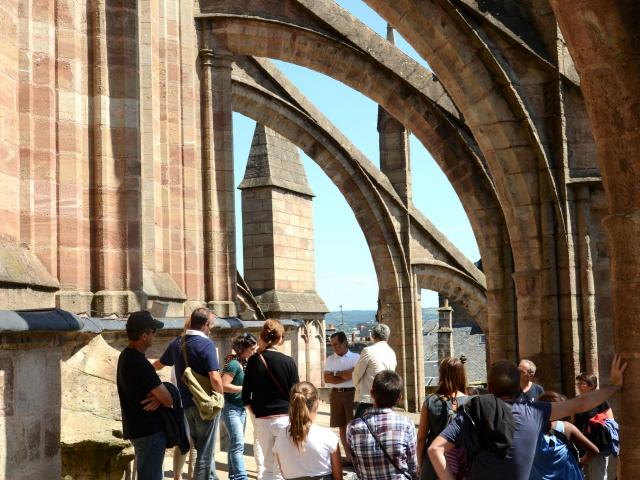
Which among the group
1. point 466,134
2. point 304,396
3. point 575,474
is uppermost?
point 466,134

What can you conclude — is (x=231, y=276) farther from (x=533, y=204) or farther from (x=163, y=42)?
(x=533, y=204)

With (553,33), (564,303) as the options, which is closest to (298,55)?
(553,33)

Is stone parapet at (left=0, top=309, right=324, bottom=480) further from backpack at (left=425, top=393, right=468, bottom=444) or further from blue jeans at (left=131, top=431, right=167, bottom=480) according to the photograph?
backpack at (left=425, top=393, right=468, bottom=444)

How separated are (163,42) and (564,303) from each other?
474cm

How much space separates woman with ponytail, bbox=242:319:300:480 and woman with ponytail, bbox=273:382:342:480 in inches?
50.6

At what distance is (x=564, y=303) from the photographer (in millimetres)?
9812

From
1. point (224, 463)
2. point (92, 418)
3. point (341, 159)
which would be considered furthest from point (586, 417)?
point (341, 159)

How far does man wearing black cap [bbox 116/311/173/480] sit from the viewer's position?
17.4 ft

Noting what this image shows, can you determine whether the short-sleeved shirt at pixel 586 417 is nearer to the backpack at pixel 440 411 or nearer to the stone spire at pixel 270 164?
the backpack at pixel 440 411

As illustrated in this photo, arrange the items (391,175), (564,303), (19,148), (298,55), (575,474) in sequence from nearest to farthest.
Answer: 1. (575,474)
2. (19,148)
3. (564,303)
4. (298,55)
5. (391,175)

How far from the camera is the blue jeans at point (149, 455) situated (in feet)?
17.5

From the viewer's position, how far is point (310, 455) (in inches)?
182

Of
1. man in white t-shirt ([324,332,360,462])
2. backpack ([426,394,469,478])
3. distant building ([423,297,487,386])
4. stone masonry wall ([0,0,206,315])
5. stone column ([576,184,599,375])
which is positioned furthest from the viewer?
distant building ([423,297,487,386])

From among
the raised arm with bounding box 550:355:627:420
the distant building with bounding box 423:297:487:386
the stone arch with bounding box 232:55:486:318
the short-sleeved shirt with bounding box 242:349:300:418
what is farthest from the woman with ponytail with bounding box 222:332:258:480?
the distant building with bounding box 423:297:487:386
